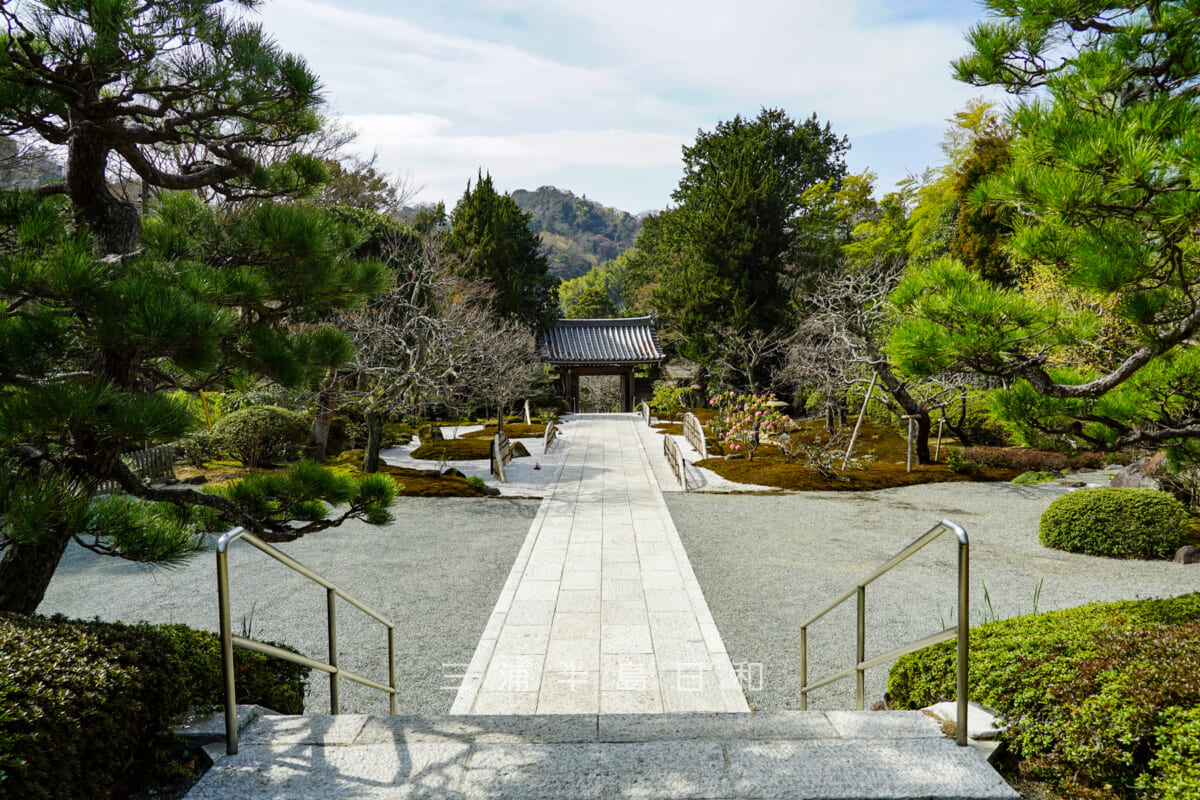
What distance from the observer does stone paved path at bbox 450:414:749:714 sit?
4168 mm

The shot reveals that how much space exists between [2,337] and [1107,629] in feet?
15.6

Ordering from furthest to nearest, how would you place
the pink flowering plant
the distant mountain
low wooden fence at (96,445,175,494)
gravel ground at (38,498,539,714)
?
the distant mountain < the pink flowering plant < low wooden fence at (96,445,175,494) < gravel ground at (38,498,539,714)

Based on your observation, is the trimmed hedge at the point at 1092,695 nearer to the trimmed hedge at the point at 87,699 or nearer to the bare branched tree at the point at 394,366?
the trimmed hedge at the point at 87,699

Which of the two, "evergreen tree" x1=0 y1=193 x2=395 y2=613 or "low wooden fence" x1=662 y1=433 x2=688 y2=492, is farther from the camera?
"low wooden fence" x1=662 y1=433 x2=688 y2=492

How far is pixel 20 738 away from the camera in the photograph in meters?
1.75

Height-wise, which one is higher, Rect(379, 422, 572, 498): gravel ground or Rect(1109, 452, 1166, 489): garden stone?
Rect(1109, 452, 1166, 489): garden stone

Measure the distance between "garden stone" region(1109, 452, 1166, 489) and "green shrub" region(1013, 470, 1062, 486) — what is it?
1404mm

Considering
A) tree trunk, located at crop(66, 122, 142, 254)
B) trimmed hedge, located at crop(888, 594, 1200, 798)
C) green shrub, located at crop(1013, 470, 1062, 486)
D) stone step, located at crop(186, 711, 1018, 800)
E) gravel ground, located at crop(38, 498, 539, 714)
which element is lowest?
gravel ground, located at crop(38, 498, 539, 714)

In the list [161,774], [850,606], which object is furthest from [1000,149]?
[161,774]

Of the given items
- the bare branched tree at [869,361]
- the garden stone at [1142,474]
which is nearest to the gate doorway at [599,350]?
the bare branched tree at [869,361]

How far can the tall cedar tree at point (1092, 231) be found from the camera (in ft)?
8.99

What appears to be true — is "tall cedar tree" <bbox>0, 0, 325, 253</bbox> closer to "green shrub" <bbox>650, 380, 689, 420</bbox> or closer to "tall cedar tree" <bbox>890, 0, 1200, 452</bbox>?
"tall cedar tree" <bbox>890, 0, 1200, 452</bbox>

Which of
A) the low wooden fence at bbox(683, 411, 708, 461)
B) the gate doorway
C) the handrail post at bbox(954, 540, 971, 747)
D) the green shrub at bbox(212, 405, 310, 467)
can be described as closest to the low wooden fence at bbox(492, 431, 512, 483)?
the green shrub at bbox(212, 405, 310, 467)

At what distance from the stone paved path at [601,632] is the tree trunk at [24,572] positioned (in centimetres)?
229
